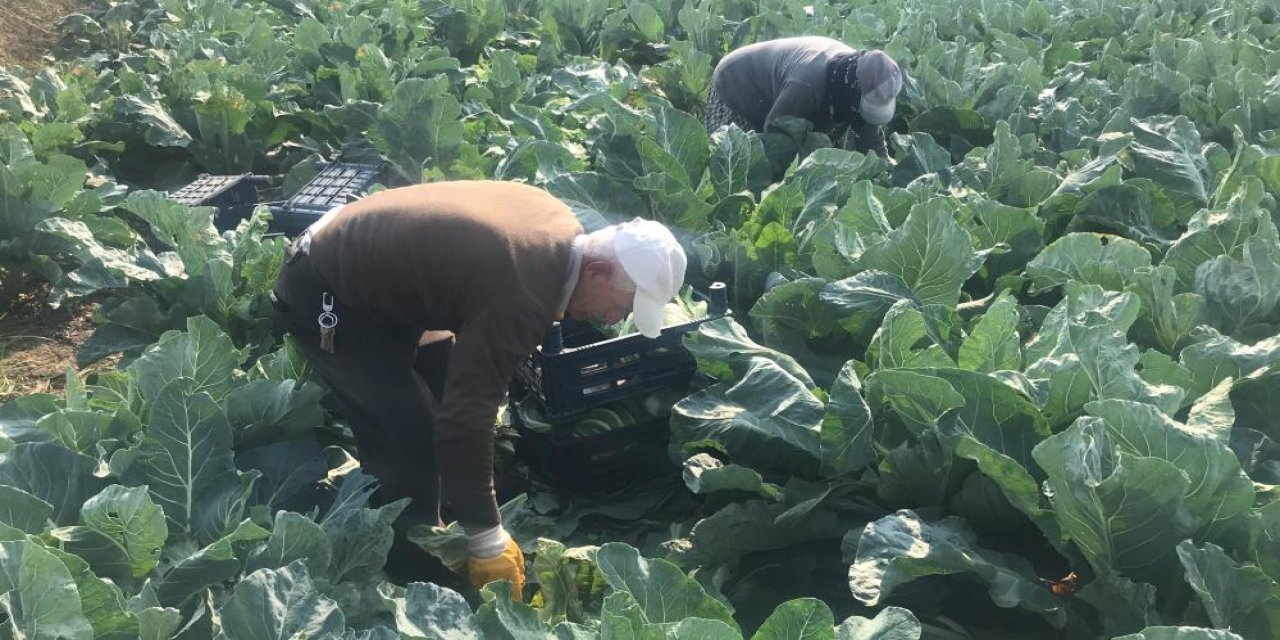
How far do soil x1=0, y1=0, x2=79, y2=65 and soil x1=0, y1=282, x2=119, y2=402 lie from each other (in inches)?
247

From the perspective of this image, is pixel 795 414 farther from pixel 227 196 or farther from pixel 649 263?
pixel 227 196

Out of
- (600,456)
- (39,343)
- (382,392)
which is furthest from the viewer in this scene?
(39,343)

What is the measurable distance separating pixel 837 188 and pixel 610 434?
4.95 ft

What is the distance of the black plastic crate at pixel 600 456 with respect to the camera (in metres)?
3.56

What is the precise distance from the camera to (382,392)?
3.29 metres

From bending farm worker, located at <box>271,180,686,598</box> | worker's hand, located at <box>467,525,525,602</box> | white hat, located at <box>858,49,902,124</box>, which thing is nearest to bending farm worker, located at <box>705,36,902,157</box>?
white hat, located at <box>858,49,902,124</box>

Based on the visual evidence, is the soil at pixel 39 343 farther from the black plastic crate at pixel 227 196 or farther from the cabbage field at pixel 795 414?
the black plastic crate at pixel 227 196

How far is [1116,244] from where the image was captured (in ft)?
11.1

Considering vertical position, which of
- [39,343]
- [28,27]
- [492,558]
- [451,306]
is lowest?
[28,27]

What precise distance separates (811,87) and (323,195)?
2.50m

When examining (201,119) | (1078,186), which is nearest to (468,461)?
(1078,186)

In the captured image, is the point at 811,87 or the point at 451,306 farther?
the point at 811,87

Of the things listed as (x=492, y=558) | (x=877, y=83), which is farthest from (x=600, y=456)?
(x=877, y=83)

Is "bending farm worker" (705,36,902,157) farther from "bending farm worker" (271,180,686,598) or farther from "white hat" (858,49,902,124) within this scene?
"bending farm worker" (271,180,686,598)
